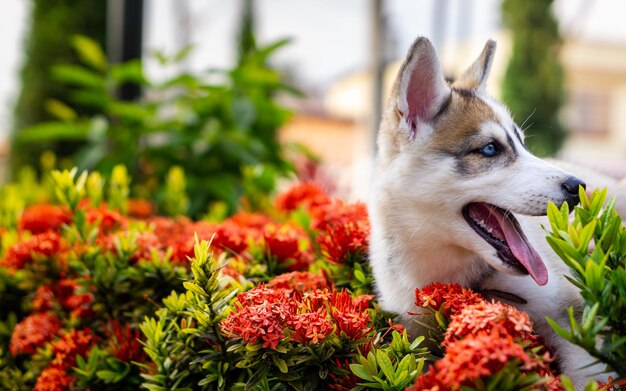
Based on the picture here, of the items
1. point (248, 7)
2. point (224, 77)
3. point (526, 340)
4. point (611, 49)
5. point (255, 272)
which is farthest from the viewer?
point (611, 49)

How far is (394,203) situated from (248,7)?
13500 mm

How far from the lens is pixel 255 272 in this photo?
1919 millimetres

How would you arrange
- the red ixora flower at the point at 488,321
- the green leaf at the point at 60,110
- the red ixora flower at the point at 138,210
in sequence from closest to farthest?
the red ixora flower at the point at 488,321 < the red ixora flower at the point at 138,210 < the green leaf at the point at 60,110

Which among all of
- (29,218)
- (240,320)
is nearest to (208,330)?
(240,320)

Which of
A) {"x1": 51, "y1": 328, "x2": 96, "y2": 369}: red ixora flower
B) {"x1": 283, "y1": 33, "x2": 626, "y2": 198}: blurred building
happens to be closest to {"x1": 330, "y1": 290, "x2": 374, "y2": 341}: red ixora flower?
{"x1": 51, "y1": 328, "x2": 96, "y2": 369}: red ixora flower

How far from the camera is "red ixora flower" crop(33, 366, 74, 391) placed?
178cm

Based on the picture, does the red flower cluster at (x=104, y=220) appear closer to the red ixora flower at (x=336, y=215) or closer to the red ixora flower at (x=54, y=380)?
the red ixora flower at (x=54, y=380)

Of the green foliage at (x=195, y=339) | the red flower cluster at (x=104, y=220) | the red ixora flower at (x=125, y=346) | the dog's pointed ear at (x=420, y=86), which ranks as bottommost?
the red ixora flower at (x=125, y=346)

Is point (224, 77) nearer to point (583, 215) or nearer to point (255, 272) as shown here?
point (255, 272)

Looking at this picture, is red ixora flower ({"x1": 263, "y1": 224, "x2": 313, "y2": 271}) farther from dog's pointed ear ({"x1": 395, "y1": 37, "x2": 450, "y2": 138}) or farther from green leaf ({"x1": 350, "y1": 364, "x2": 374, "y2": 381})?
green leaf ({"x1": 350, "y1": 364, "x2": 374, "y2": 381})

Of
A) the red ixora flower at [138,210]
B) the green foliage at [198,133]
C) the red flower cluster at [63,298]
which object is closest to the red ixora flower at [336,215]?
the red flower cluster at [63,298]

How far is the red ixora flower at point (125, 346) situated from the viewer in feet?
5.83

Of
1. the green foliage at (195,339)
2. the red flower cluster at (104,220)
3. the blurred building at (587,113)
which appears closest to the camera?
the green foliage at (195,339)

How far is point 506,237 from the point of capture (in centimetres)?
164
